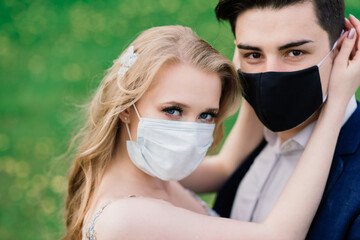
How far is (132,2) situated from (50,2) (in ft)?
6.10

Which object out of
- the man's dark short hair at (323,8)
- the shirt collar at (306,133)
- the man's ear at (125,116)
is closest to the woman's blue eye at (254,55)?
the man's dark short hair at (323,8)

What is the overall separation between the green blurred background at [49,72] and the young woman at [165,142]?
256 centimetres

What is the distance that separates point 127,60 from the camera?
282 centimetres

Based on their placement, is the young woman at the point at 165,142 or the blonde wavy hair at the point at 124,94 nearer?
the young woman at the point at 165,142

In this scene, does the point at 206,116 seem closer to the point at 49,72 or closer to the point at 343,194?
the point at 343,194

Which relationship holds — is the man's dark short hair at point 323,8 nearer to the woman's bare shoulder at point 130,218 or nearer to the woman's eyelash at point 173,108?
the woman's eyelash at point 173,108

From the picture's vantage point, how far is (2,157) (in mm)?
6359

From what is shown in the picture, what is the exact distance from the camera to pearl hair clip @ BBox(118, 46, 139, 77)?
280 centimetres

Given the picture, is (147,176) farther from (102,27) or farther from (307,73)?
(102,27)

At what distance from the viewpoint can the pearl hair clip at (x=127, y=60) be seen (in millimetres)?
2797

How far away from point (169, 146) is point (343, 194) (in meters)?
1.07

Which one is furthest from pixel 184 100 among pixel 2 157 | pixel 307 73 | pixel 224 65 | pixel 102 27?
pixel 102 27

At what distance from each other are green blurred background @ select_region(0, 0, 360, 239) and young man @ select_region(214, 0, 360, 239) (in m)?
2.65

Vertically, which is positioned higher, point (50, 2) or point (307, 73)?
point (307, 73)
